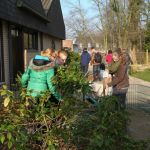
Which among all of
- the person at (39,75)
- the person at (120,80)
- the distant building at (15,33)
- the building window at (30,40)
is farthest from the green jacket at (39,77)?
the building window at (30,40)

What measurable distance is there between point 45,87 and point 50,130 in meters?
1.66

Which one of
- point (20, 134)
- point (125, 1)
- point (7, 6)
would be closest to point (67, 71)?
point (20, 134)

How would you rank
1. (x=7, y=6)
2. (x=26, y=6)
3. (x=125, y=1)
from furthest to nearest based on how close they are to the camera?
(x=125, y=1) < (x=26, y=6) < (x=7, y=6)

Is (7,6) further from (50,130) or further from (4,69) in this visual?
(50,130)

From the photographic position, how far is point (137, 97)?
47.3 feet

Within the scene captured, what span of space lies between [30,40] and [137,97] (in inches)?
405

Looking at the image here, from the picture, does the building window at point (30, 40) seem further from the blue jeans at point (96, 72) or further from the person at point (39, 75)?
the person at point (39, 75)

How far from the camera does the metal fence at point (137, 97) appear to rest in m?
14.1

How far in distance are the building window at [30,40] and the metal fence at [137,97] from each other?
7960mm

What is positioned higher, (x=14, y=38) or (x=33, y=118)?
(x=14, y=38)

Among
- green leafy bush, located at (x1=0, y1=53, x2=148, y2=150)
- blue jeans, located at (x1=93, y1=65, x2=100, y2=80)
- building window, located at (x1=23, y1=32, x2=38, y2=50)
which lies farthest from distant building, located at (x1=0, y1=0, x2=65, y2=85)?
green leafy bush, located at (x1=0, y1=53, x2=148, y2=150)

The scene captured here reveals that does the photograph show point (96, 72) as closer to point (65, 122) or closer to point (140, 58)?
point (65, 122)

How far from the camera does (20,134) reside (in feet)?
16.0

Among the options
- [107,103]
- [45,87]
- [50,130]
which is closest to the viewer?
[107,103]
